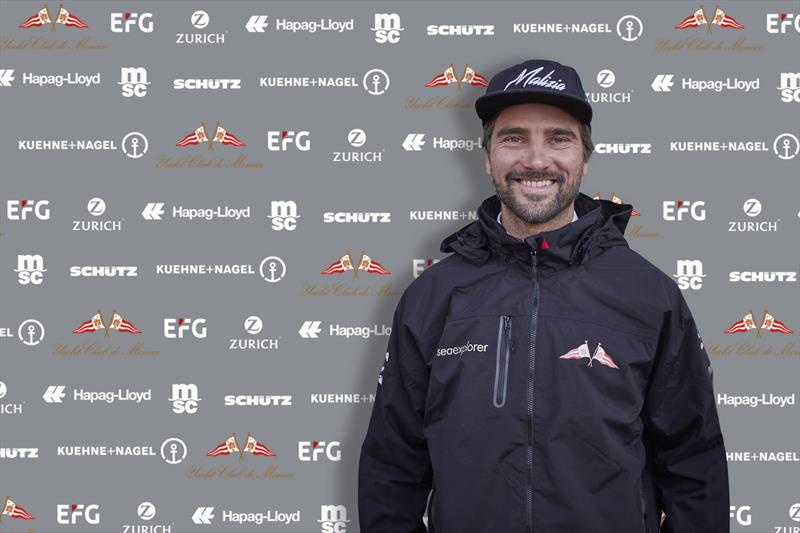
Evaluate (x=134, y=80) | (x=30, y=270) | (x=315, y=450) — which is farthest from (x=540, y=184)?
(x=30, y=270)

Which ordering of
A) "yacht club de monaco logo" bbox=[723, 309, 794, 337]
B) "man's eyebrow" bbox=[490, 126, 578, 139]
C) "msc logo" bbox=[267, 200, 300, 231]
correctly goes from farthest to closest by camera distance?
"msc logo" bbox=[267, 200, 300, 231] < "yacht club de monaco logo" bbox=[723, 309, 794, 337] < "man's eyebrow" bbox=[490, 126, 578, 139]

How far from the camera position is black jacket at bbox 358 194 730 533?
172 cm

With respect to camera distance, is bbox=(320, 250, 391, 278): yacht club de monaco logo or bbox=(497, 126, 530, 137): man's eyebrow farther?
bbox=(320, 250, 391, 278): yacht club de monaco logo

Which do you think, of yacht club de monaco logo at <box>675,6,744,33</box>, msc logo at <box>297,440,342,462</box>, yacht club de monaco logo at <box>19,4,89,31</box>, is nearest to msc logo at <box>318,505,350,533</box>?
msc logo at <box>297,440,342,462</box>

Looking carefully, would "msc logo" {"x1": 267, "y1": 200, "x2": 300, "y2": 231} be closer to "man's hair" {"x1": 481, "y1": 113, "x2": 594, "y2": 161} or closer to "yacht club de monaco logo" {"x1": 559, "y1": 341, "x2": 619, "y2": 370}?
"man's hair" {"x1": 481, "y1": 113, "x2": 594, "y2": 161}

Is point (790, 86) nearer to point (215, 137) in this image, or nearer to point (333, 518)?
point (215, 137)

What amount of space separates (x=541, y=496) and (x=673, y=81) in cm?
182

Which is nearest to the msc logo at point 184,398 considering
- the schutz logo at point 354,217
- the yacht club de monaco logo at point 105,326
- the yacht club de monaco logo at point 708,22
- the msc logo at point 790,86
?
the yacht club de monaco logo at point 105,326

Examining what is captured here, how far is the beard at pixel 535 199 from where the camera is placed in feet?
6.18

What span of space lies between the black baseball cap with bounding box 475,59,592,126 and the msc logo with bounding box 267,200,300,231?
1.14 m

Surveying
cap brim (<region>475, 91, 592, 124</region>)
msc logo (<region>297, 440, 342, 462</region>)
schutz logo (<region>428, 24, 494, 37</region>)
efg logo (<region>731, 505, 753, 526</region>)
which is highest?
schutz logo (<region>428, 24, 494, 37</region>)

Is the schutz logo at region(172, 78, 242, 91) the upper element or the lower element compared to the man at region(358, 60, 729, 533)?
upper

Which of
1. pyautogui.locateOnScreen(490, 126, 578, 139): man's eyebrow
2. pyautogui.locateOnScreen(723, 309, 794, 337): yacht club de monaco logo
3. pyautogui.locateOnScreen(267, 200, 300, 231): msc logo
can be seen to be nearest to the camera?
pyautogui.locateOnScreen(490, 126, 578, 139): man's eyebrow

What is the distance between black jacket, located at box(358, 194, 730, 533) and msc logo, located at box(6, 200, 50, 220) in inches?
66.4
